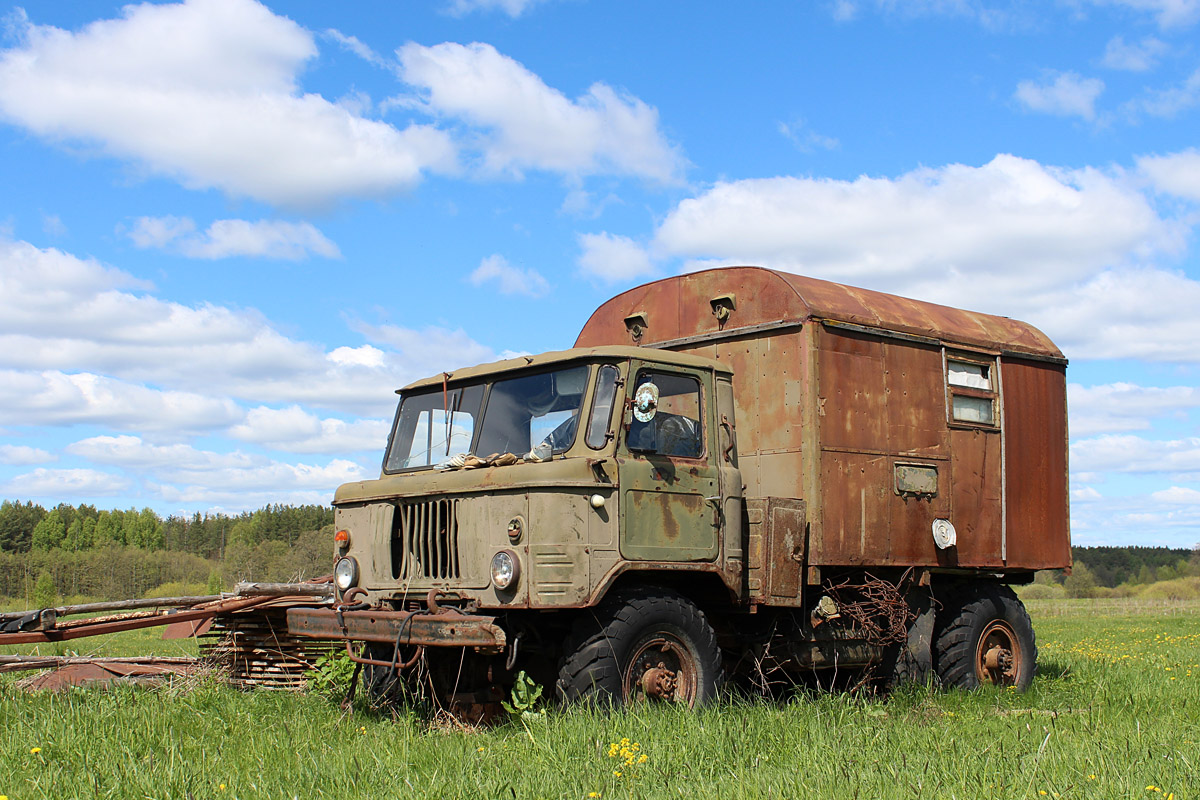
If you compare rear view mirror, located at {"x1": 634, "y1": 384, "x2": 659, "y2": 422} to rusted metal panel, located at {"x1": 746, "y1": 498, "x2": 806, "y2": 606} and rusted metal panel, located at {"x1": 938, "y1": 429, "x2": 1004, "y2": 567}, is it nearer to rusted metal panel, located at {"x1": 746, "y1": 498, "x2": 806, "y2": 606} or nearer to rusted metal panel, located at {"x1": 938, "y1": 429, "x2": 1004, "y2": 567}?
rusted metal panel, located at {"x1": 746, "y1": 498, "x2": 806, "y2": 606}

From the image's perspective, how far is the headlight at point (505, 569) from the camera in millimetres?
6715

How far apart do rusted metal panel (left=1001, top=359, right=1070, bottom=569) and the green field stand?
2.16 metres

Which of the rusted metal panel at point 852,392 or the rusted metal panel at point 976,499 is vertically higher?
the rusted metal panel at point 852,392

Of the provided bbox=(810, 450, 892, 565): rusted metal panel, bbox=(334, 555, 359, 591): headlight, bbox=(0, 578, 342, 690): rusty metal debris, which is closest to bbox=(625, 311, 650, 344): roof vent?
bbox=(810, 450, 892, 565): rusted metal panel

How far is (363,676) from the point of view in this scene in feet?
27.1

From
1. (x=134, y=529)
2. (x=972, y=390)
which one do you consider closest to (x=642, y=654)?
(x=972, y=390)

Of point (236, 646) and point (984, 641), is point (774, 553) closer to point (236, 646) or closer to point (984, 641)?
point (984, 641)

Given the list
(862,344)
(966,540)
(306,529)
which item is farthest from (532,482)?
(306,529)

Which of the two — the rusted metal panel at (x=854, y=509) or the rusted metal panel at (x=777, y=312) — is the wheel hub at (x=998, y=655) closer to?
the rusted metal panel at (x=854, y=509)

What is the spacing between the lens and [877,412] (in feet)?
29.9

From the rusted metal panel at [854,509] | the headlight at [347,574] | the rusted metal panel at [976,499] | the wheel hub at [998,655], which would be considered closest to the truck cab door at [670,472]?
the rusted metal panel at [854,509]

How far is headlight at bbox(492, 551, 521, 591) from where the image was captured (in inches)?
264

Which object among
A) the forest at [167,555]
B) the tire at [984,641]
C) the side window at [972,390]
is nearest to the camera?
the tire at [984,641]

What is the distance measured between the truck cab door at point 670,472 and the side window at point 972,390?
3.14 m
